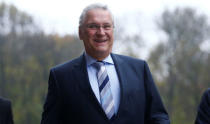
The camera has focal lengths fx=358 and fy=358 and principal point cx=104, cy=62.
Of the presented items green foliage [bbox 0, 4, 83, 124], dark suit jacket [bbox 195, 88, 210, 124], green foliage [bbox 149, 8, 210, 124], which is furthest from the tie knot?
green foliage [bbox 0, 4, 83, 124]

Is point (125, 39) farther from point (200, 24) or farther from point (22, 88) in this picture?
point (22, 88)

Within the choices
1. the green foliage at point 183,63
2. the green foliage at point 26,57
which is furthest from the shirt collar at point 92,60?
the green foliage at point 26,57

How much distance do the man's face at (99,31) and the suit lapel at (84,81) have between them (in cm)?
15

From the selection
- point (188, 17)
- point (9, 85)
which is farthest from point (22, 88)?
point (188, 17)

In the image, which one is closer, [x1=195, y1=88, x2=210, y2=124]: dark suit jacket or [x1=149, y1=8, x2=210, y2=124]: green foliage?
[x1=195, y1=88, x2=210, y2=124]: dark suit jacket

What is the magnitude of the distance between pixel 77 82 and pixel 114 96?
0.94 ft

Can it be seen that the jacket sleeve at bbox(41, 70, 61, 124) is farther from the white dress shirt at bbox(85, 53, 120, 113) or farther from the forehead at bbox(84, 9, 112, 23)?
the forehead at bbox(84, 9, 112, 23)

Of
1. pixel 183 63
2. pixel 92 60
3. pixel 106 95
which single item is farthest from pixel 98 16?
pixel 183 63

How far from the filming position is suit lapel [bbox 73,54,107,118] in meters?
2.46

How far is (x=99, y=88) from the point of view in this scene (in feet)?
8.28

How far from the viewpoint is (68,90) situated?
2.55 meters

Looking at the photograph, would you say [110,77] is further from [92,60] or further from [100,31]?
[100,31]

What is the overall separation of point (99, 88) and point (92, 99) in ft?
0.34

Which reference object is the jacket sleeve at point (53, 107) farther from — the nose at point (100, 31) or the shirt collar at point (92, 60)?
the nose at point (100, 31)
